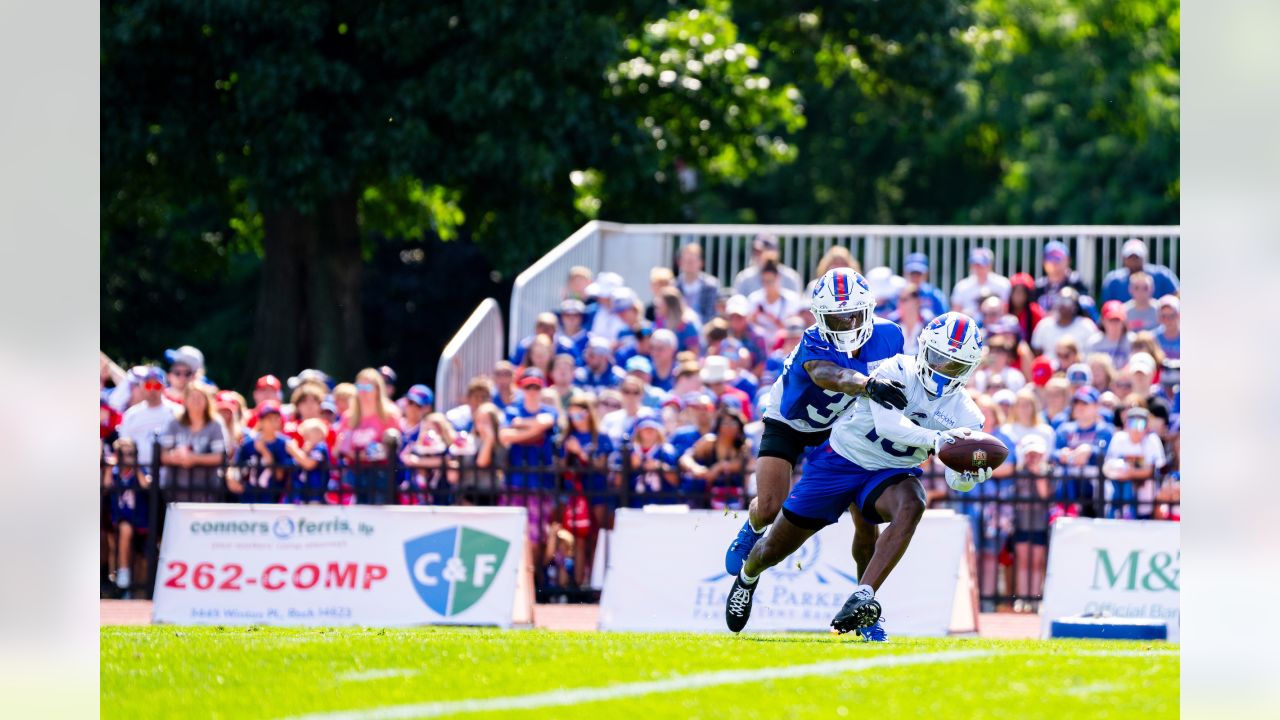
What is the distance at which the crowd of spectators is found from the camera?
1548cm

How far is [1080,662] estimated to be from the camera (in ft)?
29.1

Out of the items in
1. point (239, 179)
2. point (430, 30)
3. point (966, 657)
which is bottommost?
point (966, 657)

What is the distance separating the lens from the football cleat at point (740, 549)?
1097cm

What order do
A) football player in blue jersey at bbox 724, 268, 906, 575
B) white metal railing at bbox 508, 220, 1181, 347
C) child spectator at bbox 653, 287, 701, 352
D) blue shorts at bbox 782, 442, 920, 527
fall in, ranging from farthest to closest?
white metal railing at bbox 508, 220, 1181, 347
child spectator at bbox 653, 287, 701, 352
blue shorts at bbox 782, 442, 920, 527
football player in blue jersey at bbox 724, 268, 906, 575

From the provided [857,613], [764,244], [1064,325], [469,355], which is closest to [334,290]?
[469,355]

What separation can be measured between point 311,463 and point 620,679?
824 centimetres

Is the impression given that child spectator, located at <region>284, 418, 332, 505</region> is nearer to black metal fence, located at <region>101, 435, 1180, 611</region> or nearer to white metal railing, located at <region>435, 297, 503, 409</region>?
black metal fence, located at <region>101, 435, 1180, 611</region>

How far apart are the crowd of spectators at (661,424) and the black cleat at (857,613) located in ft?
17.3

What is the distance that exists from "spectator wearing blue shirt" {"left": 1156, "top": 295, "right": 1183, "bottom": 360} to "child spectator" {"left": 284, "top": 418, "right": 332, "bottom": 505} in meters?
7.83

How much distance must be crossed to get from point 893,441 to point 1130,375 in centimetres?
645

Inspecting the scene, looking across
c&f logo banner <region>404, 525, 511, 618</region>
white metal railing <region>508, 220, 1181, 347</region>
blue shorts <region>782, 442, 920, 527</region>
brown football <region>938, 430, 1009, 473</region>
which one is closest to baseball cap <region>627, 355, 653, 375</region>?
white metal railing <region>508, 220, 1181, 347</region>
